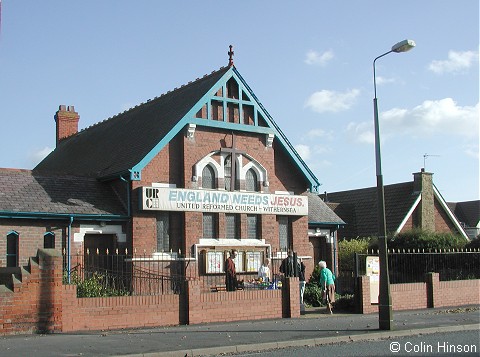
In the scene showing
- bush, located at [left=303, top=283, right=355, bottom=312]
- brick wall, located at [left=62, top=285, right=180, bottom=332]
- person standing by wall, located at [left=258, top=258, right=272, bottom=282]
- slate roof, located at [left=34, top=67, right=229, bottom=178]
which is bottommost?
bush, located at [left=303, top=283, right=355, bottom=312]

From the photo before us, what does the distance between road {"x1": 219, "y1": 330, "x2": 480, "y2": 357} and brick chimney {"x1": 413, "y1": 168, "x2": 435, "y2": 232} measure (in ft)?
71.5

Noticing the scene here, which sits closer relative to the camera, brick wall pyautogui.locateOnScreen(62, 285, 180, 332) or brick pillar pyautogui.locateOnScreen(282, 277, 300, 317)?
→ brick wall pyautogui.locateOnScreen(62, 285, 180, 332)

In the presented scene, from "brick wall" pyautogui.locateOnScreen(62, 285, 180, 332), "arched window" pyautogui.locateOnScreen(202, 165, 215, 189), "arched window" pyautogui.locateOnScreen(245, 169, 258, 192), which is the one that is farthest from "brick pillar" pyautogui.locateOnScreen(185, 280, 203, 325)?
"arched window" pyautogui.locateOnScreen(245, 169, 258, 192)

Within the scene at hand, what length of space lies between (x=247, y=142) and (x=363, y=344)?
12.4 meters

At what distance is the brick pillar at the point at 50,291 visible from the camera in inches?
631

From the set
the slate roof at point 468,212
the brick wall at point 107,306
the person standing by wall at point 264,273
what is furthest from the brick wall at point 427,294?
the slate roof at point 468,212

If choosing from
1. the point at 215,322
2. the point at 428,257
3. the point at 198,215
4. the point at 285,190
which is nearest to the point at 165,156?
the point at 198,215

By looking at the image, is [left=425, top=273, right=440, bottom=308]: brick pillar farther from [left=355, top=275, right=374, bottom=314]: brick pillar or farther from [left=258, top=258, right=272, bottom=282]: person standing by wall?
[left=258, top=258, right=272, bottom=282]: person standing by wall

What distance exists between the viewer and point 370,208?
131 feet

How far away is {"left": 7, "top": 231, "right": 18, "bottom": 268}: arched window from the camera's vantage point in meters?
21.2

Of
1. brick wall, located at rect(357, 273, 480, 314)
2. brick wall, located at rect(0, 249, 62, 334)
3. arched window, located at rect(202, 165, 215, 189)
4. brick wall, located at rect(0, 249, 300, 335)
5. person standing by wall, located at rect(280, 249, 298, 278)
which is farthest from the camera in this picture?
arched window, located at rect(202, 165, 215, 189)

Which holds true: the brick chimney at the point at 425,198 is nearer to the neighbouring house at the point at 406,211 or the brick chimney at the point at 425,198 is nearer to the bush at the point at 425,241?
the neighbouring house at the point at 406,211

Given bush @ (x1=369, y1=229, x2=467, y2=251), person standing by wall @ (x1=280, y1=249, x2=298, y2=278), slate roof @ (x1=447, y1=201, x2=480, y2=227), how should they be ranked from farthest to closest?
slate roof @ (x1=447, y1=201, x2=480, y2=227) < bush @ (x1=369, y1=229, x2=467, y2=251) < person standing by wall @ (x1=280, y1=249, x2=298, y2=278)

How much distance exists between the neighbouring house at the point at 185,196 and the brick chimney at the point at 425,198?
10393mm
